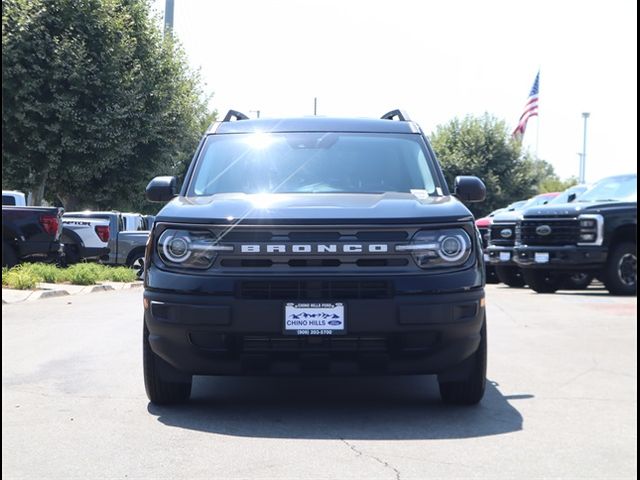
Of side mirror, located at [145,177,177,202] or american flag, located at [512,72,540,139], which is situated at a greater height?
american flag, located at [512,72,540,139]

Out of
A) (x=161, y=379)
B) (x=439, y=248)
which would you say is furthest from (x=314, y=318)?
(x=161, y=379)

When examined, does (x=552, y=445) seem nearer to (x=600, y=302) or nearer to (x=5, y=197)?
(x=600, y=302)

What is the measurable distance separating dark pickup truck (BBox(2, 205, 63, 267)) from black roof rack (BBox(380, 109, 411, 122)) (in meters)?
8.77

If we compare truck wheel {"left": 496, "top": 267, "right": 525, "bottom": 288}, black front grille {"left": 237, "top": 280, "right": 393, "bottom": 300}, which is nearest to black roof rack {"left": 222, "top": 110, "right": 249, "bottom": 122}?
black front grille {"left": 237, "top": 280, "right": 393, "bottom": 300}

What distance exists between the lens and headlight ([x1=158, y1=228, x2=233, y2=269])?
5.24 metres

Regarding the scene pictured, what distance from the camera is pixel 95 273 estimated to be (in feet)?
60.0

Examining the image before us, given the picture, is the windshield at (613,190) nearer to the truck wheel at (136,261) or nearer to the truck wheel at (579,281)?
the truck wheel at (579,281)

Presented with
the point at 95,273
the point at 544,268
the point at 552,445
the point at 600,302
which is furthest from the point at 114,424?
the point at 95,273

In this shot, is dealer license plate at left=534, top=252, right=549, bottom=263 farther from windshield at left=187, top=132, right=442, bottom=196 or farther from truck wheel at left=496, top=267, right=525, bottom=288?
windshield at left=187, top=132, right=442, bottom=196

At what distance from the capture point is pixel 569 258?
15500mm

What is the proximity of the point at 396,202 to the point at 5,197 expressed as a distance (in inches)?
590

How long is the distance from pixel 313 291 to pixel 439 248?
0.79 meters

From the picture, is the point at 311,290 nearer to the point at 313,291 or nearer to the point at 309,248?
the point at 313,291

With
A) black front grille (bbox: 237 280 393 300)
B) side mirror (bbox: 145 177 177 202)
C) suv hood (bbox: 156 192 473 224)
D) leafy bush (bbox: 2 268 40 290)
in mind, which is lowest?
leafy bush (bbox: 2 268 40 290)
